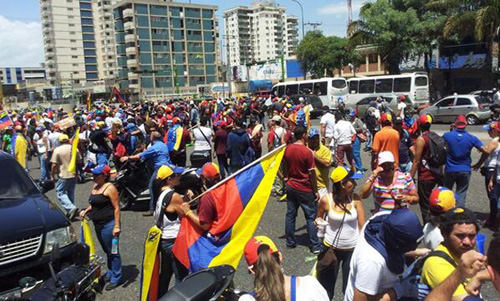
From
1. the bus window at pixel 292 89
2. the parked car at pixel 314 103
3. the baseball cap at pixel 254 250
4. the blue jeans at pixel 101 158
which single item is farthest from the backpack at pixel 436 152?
the bus window at pixel 292 89

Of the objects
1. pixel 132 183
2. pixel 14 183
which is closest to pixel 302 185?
pixel 14 183

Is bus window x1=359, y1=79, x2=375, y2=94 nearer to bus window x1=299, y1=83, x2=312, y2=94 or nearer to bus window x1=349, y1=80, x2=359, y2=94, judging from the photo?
bus window x1=349, y1=80, x2=359, y2=94

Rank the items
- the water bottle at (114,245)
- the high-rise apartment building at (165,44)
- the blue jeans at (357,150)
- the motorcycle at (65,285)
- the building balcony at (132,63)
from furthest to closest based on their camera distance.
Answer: the building balcony at (132,63) < the high-rise apartment building at (165,44) < the blue jeans at (357,150) < the water bottle at (114,245) < the motorcycle at (65,285)

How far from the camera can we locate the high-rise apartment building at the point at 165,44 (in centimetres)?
9750

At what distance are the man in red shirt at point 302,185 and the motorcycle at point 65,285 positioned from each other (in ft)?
9.31

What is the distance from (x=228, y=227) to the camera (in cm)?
398

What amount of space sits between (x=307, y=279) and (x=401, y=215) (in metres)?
0.76

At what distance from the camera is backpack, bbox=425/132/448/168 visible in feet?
19.6

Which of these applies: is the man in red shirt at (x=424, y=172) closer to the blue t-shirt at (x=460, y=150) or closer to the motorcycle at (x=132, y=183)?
the blue t-shirt at (x=460, y=150)

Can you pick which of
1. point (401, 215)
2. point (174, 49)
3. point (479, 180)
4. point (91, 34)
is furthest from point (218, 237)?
point (91, 34)

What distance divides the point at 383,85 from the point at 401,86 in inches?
54.7

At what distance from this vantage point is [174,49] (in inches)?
4109

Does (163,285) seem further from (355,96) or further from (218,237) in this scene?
(355,96)

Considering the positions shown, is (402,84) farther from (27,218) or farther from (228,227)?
(27,218)
